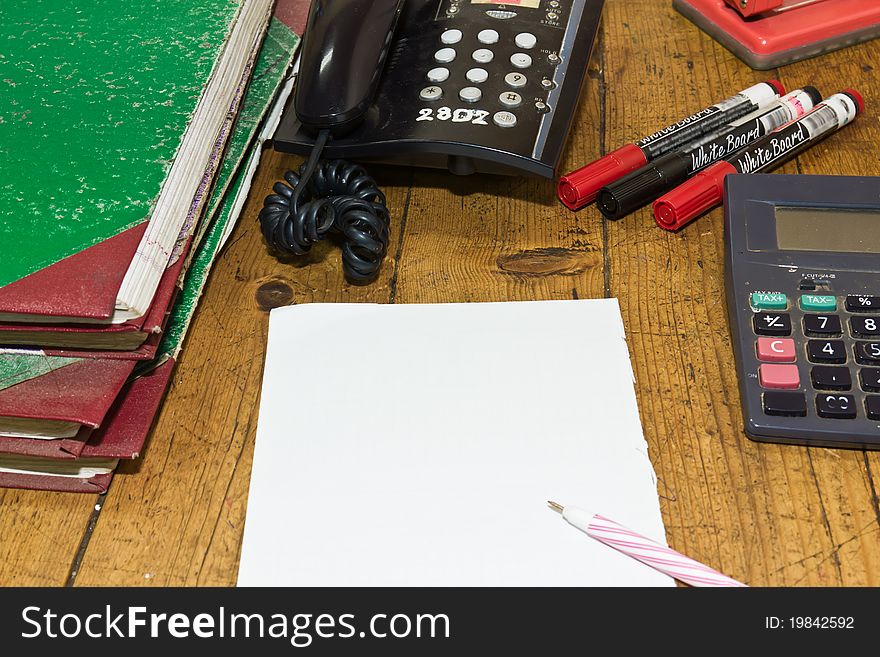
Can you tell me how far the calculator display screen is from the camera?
60 cm

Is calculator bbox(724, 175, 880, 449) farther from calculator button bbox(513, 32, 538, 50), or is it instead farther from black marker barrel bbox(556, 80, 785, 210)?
calculator button bbox(513, 32, 538, 50)

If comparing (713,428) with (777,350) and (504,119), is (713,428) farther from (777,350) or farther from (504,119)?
(504,119)

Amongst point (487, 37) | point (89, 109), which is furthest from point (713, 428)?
point (89, 109)

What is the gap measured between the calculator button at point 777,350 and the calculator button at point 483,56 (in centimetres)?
32

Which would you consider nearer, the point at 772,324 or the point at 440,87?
the point at 772,324

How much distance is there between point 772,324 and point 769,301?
0.02 meters

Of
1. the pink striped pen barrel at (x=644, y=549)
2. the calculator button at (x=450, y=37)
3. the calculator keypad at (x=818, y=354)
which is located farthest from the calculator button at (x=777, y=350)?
the calculator button at (x=450, y=37)

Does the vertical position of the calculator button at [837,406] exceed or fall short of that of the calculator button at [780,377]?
it falls short

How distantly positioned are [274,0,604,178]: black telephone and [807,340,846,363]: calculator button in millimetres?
216

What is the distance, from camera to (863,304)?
1.84ft

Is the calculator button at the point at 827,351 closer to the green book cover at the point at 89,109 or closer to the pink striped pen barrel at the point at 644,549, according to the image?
the pink striped pen barrel at the point at 644,549

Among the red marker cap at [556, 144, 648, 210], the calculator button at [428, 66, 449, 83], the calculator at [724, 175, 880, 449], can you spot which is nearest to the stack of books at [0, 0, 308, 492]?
the calculator button at [428, 66, 449, 83]

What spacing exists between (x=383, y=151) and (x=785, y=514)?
14.9 inches

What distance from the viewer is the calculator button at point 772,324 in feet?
1.83
